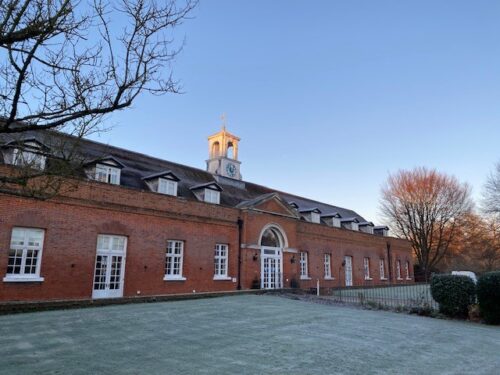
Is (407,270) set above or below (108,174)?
below

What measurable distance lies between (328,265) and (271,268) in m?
7.58

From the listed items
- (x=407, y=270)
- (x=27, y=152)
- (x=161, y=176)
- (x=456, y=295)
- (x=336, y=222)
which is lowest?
(x=456, y=295)

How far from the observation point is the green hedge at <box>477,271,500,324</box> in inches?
505

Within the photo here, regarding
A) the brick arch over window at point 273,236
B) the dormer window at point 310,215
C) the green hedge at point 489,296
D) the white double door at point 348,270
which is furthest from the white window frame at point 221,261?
the white double door at point 348,270

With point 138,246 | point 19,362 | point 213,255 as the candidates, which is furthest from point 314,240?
point 19,362

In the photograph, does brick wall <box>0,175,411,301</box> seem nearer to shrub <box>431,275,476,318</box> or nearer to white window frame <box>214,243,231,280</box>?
white window frame <box>214,243,231,280</box>

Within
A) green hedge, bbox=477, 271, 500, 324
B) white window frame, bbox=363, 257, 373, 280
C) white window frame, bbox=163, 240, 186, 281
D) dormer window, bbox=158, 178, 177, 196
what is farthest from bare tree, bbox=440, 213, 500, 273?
dormer window, bbox=158, 178, 177, 196

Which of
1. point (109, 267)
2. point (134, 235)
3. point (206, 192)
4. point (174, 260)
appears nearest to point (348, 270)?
point (206, 192)

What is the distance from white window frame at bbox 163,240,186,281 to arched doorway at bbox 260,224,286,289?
5746 mm

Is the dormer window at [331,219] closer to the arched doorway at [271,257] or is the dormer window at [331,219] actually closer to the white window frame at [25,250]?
the arched doorway at [271,257]

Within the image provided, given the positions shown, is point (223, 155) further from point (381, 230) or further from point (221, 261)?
point (381, 230)

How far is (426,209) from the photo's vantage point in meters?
38.2

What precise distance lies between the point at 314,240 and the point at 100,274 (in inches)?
651

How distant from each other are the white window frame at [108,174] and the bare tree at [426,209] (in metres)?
32.7
